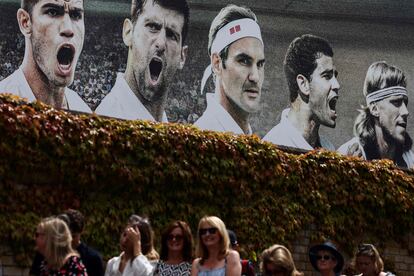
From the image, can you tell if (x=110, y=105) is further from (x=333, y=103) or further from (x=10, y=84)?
(x=333, y=103)

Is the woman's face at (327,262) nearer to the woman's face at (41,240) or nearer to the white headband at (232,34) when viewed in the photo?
the woman's face at (41,240)

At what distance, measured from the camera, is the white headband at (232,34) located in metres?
25.1

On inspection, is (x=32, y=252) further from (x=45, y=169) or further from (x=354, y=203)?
(x=354, y=203)

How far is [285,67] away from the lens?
26328 mm

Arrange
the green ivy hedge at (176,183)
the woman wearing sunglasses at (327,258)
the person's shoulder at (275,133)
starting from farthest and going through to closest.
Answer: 1. the person's shoulder at (275,133)
2. the green ivy hedge at (176,183)
3. the woman wearing sunglasses at (327,258)

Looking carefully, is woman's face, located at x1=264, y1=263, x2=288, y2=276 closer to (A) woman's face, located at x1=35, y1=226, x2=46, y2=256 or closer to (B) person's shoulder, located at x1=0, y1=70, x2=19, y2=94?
(A) woman's face, located at x1=35, y1=226, x2=46, y2=256

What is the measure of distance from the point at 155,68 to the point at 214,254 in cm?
1596

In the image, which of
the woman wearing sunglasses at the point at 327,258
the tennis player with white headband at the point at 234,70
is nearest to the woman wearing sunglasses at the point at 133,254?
the woman wearing sunglasses at the point at 327,258

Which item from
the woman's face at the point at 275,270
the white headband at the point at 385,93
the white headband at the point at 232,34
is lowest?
the woman's face at the point at 275,270

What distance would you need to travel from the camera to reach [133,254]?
849cm

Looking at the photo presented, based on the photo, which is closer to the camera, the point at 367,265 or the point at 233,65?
the point at 367,265

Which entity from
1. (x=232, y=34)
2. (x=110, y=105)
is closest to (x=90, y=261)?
(x=110, y=105)

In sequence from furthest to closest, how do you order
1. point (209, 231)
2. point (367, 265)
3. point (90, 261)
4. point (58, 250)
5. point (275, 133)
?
point (275, 133) → point (367, 265) → point (209, 231) → point (90, 261) → point (58, 250)

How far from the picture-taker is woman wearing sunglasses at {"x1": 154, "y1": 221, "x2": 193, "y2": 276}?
866 centimetres
